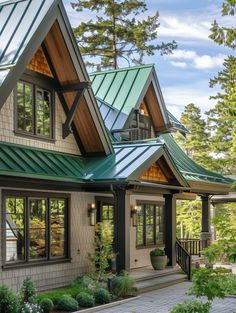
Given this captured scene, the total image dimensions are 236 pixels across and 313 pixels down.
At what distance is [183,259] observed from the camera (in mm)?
20000

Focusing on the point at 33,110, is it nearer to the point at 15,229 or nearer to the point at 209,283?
the point at 15,229

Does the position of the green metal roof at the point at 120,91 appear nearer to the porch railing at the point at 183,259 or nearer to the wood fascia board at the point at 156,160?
the wood fascia board at the point at 156,160

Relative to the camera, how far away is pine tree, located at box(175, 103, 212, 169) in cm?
4434

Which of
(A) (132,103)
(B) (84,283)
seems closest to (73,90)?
(A) (132,103)

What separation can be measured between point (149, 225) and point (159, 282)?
14.9 feet

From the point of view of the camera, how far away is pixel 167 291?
16797 millimetres

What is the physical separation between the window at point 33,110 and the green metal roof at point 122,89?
4509mm

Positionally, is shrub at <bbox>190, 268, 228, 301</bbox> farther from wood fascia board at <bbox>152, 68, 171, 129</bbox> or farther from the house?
wood fascia board at <bbox>152, 68, 171, 129</bbox>

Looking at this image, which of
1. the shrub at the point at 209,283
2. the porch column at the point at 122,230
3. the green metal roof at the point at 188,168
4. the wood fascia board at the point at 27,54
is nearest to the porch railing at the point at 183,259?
the green metal roof at the point at 188,168

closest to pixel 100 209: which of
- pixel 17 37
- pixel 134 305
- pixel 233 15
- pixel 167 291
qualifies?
pixel 167 291

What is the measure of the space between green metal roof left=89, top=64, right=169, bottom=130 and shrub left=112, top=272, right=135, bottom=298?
7029mm

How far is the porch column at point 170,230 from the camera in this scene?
1966 cm

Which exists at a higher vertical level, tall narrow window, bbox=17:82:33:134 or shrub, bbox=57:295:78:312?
tall narrow window, bbox=17:82:33:134

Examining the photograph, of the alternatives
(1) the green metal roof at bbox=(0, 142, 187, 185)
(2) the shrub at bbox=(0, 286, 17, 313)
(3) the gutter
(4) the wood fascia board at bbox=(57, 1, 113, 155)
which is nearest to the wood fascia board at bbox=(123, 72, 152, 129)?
(1) the green metal roof at bbox=(0, 142, 187, 185)
